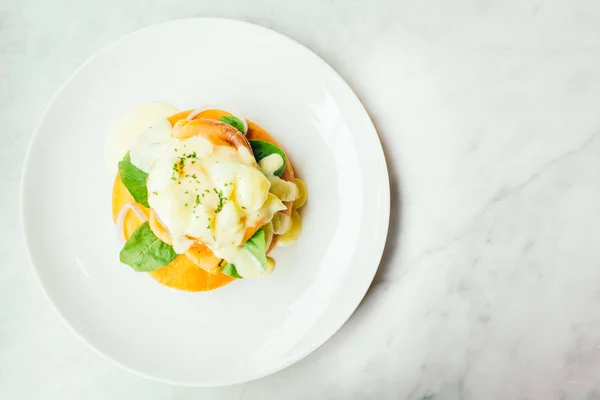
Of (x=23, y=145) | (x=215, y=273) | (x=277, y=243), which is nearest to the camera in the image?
(x=215, y=273)

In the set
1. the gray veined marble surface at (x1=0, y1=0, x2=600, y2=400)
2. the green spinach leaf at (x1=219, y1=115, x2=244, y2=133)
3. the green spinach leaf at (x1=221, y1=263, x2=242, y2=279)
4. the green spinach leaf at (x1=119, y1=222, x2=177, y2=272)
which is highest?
the green spinach leaf at (x1=219, y1=115, x2=244, y2=133)

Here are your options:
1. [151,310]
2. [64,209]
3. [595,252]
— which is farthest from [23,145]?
[595,252]

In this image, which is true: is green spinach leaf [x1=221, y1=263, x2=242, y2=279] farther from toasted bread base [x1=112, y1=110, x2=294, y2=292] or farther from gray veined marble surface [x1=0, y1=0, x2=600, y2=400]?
gray veined marble surface [x1=0, y1=0, x2=600, y2=400]

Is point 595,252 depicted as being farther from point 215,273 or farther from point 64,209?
point 64,209

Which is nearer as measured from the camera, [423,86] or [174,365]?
[174,365]

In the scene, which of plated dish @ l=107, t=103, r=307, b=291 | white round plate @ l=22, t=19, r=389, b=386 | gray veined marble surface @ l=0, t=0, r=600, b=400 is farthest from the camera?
gray veined marble surface @ l=0, t=0, r=600, b=400

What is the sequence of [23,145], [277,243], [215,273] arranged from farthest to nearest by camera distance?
[23,145]
[277,243]
[215,273]

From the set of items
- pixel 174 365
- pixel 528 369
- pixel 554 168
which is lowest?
pixel 528 369

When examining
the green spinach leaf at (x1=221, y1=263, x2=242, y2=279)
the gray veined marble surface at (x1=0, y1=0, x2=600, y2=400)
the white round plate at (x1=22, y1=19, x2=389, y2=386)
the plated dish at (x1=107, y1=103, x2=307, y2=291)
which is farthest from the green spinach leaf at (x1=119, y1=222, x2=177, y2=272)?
the gray veined marble surface at (x1=0, y1=0, x2=600, y2=400)
